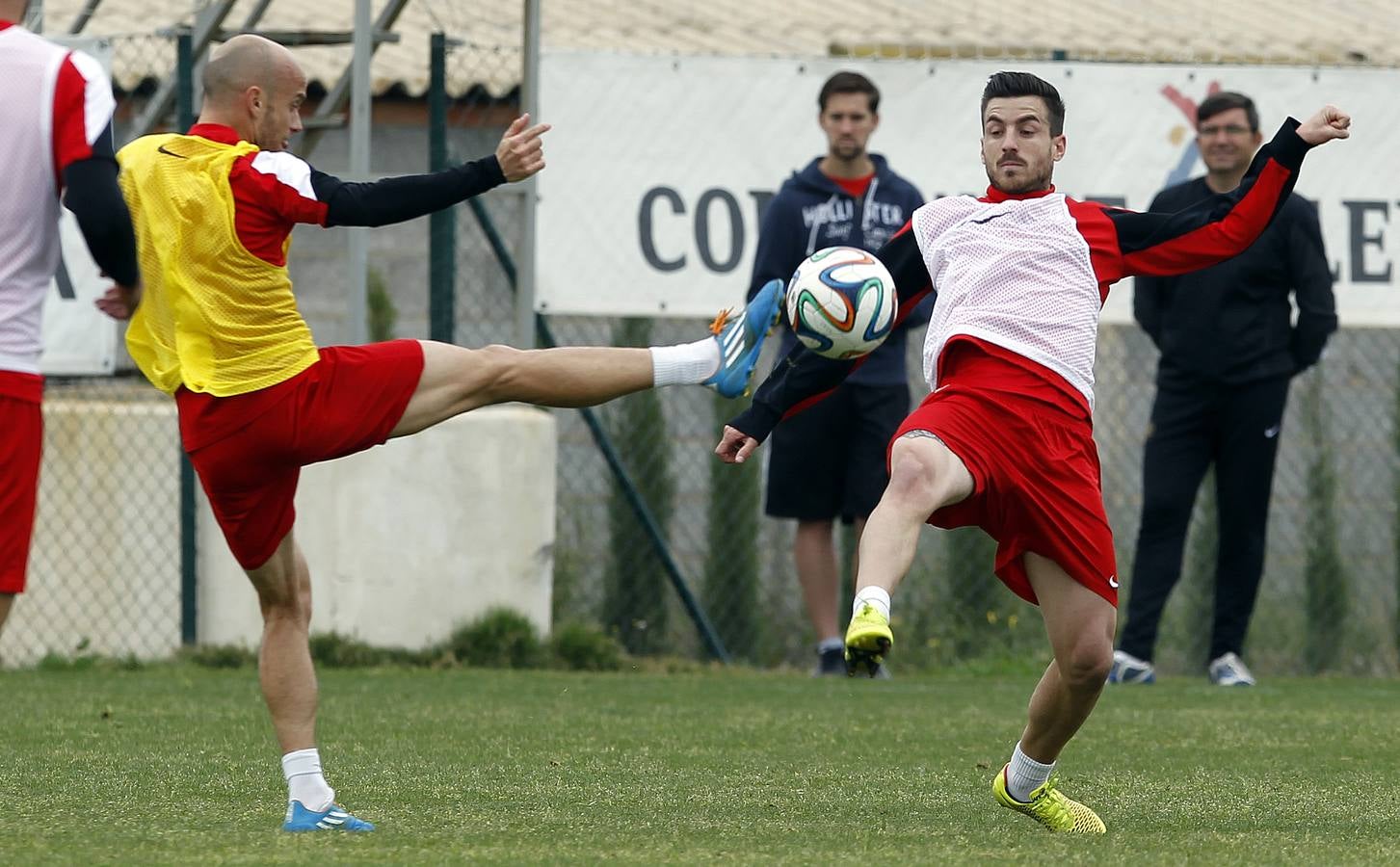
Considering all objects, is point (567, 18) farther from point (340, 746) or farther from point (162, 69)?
point (340, 746)

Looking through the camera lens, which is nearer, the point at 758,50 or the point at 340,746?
the point at 340,746

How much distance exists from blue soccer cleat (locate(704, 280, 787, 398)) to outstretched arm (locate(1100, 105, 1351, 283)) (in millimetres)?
817

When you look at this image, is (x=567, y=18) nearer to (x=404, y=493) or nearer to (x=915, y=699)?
(x=404, y=493)

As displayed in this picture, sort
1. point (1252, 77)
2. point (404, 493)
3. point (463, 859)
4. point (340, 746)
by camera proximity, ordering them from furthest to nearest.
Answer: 1. point (1252, 77)
2. point (404, 493)
3. point (340, 746)
4. point (463, 859)

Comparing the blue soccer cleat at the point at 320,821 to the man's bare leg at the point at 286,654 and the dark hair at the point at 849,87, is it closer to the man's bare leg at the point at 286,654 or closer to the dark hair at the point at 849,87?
the man's bare leg at the point at 286,654

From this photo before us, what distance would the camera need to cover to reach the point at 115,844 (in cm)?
444

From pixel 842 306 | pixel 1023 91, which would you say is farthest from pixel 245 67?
pixel 1023 91

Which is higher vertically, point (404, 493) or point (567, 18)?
Answer: point (567, 18)

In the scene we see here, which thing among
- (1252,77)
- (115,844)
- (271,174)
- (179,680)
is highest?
(1252,77)

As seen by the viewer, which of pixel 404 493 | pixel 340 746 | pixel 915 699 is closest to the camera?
pixel 340 746

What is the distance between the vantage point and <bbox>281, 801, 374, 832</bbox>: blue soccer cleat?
4.71 metres

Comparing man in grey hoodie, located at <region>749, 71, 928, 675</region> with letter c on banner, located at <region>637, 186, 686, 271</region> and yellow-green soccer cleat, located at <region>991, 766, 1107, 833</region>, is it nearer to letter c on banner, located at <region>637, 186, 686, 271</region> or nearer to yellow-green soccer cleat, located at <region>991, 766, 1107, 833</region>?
letter c on banner, located at <region>637, 186, 686, 271</region>

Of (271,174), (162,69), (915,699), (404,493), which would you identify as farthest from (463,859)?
(162,69)

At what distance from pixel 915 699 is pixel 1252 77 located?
4229 mm
